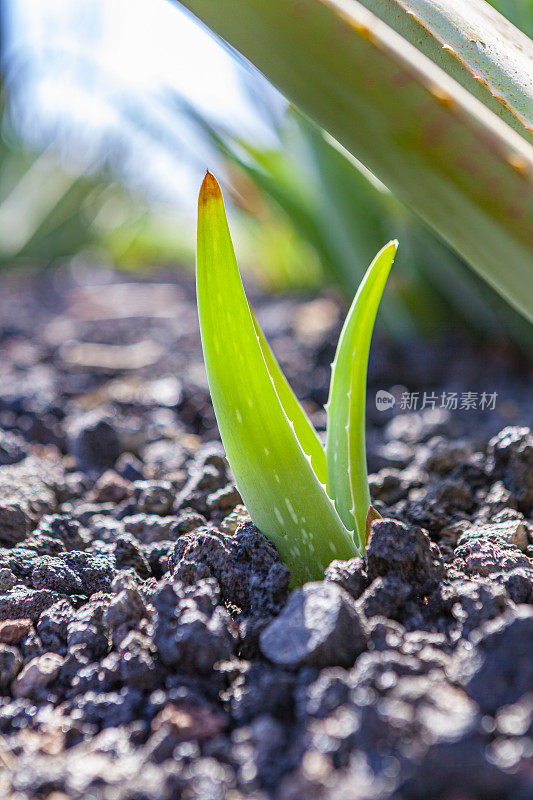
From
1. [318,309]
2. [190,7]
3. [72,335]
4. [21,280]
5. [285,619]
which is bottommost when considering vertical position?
[21,280]

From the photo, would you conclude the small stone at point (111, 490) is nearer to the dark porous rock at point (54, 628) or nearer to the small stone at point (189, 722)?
the dark porous rock at point (54, 628)

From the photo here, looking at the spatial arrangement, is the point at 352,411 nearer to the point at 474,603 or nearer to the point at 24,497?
the point at 474,603

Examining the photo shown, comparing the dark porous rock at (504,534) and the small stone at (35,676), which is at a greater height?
the dark porous rock at (504,534)

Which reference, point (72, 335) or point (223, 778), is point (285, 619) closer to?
point (223, 778)

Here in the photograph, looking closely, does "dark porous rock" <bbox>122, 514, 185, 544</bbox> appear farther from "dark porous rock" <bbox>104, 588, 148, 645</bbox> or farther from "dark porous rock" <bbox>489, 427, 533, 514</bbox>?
"dark porous rock" <bbox>489, 427, 533, 514</bbox>

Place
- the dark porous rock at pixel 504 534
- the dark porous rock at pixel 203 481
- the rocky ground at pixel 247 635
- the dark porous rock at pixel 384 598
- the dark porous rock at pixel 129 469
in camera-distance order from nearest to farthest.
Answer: the rocky ground at pixel 247 635 → the dark porous rock at pixel 384 598 → the dark porous rock at pixel 504 534 → the dark porous rock at pixel 203 481 → the dark porous rock at pixel 129 469

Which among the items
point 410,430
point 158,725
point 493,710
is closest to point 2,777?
point 158,725

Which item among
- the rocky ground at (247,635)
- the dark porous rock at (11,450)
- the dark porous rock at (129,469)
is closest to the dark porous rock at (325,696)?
the rocky ground at (247,635)
